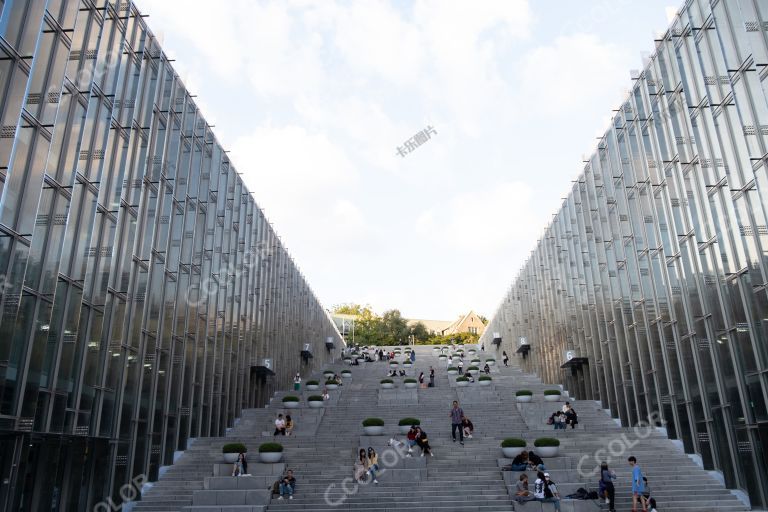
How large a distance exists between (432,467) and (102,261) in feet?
48.9

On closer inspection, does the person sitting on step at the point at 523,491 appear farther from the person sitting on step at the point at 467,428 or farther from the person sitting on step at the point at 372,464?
the person sitting on step at the point at 467,428

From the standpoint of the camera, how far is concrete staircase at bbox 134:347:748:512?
882 inches

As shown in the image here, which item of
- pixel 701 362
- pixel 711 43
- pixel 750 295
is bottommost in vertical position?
pixel 701 362

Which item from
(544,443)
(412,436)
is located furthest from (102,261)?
(544,443)

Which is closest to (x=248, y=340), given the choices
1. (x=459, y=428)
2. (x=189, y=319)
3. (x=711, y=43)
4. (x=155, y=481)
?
(x=189, y=319)

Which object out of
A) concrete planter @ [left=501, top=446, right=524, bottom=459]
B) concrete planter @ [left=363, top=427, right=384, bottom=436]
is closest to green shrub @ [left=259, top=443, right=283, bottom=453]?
concrete planter @ [left=363, top=427, right=384, bottom=436]

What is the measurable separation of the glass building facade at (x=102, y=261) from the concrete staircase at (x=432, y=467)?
2.55 metres

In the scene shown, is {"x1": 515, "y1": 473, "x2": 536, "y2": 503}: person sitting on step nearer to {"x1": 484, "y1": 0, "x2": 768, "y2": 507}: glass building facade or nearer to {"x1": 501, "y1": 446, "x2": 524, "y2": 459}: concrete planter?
{"x1": 501, "y1": 446, "x2": 524, "y2": 459}: concrete planter

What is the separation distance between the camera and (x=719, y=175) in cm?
2478

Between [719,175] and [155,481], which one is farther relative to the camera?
[155,481]

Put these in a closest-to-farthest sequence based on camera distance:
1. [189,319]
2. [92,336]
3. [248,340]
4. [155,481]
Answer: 1. [92,336]
2. [155,481]
3. [189,319]
4. [248,340]

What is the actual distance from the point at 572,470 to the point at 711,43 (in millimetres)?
17285

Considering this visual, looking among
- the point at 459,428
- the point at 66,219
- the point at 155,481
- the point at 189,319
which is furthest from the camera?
the point at 189,319

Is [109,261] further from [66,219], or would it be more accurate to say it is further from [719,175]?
[719,175]
